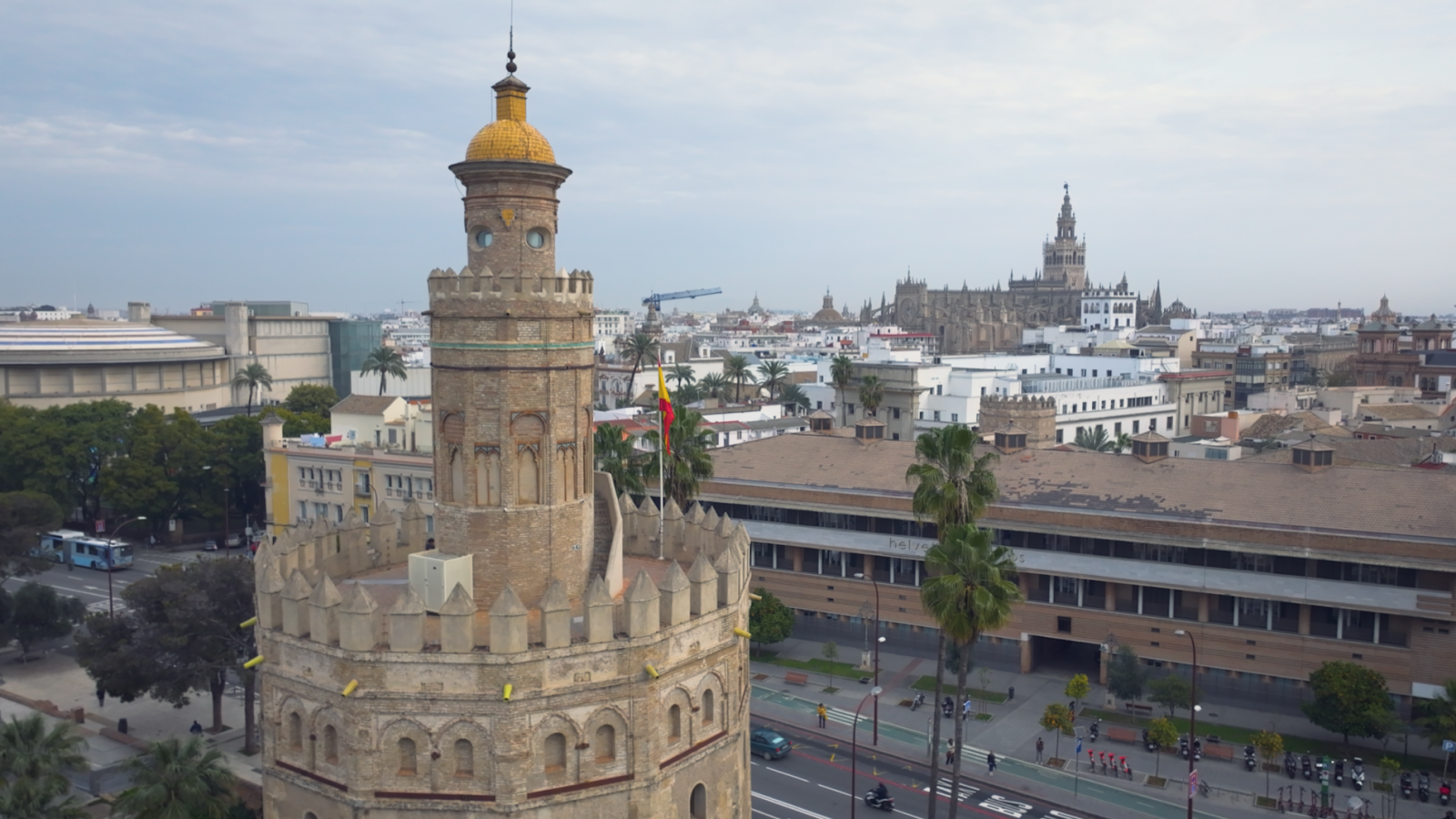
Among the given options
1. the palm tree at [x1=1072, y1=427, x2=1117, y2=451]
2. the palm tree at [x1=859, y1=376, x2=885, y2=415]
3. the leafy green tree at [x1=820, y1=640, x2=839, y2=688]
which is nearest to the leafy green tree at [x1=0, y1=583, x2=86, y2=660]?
the leafy green tree at [x1=820, y1=640, x2=839, y2=688]

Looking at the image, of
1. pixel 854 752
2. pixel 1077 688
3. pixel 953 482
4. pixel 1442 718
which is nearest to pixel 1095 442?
pixel 1077 688

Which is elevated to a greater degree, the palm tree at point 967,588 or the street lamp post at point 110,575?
the palm tree at point 967,588

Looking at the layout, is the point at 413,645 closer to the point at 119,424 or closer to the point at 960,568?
the point at 960,568

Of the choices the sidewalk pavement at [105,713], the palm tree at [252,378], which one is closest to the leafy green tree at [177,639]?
the sidewalk pavement at [105,713]

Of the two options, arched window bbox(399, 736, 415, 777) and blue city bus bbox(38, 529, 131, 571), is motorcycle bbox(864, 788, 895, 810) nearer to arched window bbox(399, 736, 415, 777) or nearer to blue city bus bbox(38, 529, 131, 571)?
arched window bbox(399, 736, 415, 777)

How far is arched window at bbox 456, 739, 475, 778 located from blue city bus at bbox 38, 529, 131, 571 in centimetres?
6403

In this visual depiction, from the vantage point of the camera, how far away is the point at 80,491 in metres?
87.6

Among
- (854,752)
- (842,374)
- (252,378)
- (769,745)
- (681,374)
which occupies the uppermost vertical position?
(842,374)

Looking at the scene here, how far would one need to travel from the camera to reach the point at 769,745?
48.1 metres

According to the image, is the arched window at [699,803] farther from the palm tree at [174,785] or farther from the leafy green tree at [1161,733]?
the leafy green tree at [1161,733]

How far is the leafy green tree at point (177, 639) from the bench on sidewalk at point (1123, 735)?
38.7m

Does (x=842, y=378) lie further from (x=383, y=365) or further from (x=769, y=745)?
(x=769, y=745)

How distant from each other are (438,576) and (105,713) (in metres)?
36.6

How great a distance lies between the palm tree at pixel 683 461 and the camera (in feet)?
173
